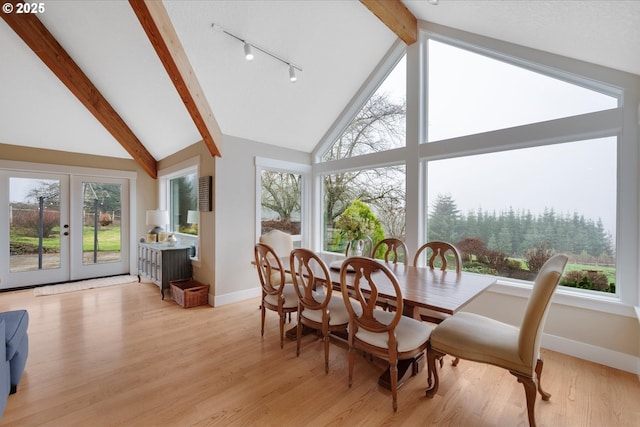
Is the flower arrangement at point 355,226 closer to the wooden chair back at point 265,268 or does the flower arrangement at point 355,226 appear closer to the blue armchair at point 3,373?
the wooden chair back at point 265,268

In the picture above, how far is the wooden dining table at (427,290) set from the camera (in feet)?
5.55

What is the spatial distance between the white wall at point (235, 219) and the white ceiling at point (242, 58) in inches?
11.7

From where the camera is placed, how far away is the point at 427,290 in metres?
1.94

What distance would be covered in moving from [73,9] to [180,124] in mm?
1479

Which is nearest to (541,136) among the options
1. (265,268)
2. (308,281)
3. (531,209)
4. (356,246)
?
(531,209)

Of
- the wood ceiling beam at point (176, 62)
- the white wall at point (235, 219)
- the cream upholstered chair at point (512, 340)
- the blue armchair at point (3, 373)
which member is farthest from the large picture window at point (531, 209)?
the blue armchair at point (3, 373)

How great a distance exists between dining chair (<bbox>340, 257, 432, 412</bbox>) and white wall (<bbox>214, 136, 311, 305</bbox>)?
2.35 metres

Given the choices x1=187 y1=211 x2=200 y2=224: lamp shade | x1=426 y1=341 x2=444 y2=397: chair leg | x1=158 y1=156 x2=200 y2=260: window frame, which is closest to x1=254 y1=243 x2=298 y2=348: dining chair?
x1=426 y1=341 x2=444 y2=397: chair leg

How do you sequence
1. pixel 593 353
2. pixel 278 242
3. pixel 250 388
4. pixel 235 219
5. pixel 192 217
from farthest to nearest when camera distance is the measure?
pixel 192 217, pixel 235 219, pixel 278 242, pixel 593 353, pixel 250 388

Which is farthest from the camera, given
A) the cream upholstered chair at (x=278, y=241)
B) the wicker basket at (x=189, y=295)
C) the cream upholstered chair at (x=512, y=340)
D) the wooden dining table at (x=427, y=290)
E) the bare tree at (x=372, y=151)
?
the bare tree at (x=372, y=151)

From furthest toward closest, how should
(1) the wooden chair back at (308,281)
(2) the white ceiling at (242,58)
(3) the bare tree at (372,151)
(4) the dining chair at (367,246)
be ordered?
(3) the bare tree at (372,151), (4) the dining chair at (367,246), (2) the white ceiling at (242,58), (1) the wooden chair back at (308,281)

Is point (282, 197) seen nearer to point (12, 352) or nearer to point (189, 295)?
point (189, 295)

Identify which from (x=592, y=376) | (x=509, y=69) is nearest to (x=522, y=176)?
(x=509, y=69)

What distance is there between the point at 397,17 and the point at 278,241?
9.67ft
